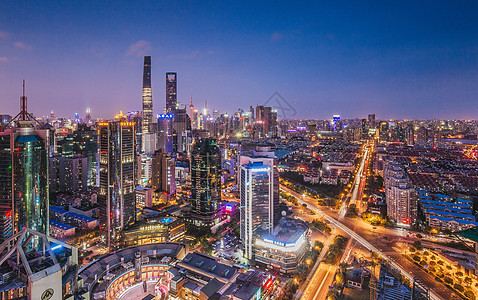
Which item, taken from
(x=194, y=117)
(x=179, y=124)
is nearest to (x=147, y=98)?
(x=179, y=124)

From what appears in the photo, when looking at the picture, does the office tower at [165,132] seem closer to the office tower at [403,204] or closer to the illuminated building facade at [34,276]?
the office tower at [403,204]

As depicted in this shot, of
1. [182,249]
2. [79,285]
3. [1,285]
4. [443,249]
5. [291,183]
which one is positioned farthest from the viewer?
[291,183]

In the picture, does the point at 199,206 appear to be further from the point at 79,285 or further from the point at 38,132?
the point at 79,285

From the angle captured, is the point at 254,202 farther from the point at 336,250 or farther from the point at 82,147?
the point at 82,147

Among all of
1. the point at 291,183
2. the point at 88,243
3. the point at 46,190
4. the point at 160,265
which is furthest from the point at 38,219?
the point at 291,183

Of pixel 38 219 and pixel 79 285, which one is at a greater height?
pixel 79 285

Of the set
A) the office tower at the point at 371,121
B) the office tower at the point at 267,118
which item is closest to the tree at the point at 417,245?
the office tower at the point at 267,118
